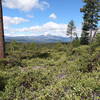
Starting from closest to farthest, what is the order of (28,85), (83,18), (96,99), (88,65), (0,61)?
(96,99)
(28,85)
(88,65)
(0,61)
(83,18)

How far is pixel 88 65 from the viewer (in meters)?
7.59

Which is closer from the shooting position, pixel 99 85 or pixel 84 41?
pixel 99 85

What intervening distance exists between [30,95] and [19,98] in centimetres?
40

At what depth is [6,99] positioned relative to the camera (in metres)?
4.00

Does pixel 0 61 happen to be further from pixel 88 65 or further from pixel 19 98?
pixel 88 65

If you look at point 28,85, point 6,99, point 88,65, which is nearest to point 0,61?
point 28,85

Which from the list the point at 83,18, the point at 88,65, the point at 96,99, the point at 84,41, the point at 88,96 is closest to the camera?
the point at 96,99

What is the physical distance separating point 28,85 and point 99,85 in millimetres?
2819

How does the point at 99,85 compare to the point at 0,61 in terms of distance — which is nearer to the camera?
the point at 99,85

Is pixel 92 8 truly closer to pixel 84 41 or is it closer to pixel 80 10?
pixel 80 10

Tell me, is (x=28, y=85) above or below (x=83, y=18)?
below

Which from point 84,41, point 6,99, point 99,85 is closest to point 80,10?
point 84,41

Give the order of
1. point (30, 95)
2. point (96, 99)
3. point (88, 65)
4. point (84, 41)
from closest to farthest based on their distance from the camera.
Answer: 1. point (96, 99)
2. point (30, 95)
3. point (88, 65)
4. point (84, 41)

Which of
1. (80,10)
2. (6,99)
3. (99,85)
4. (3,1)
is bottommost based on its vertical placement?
(6,99)
